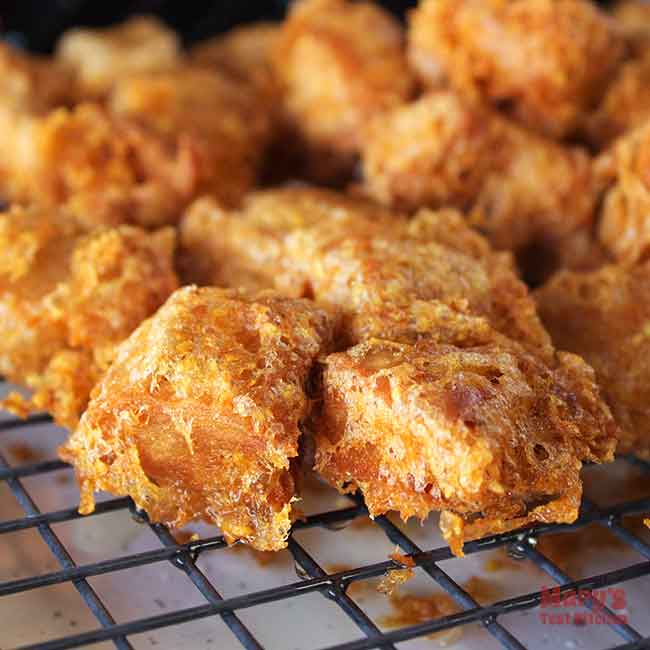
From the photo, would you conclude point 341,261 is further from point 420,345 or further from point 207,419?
point 207,419

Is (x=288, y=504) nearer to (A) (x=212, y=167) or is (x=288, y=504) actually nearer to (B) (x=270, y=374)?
(B) (x=270, y=374)

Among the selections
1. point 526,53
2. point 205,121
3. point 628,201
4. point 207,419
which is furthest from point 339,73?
point 207,419

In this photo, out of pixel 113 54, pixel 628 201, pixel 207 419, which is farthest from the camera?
pixel 113 54

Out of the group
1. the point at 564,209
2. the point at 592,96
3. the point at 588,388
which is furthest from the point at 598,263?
the point at 588,388

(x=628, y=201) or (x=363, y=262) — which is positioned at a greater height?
(x=628, y=201)

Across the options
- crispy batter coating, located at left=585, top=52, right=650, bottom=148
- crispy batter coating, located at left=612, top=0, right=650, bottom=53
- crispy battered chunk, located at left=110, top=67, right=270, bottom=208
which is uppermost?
crispy batter coating, located at left=612, top=0, right=650, bottom=53

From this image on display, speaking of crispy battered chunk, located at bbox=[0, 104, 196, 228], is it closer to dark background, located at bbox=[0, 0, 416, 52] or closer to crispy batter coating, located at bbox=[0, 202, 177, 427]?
crispy batter coating, located at bbox=[0, 202, 177, 427]

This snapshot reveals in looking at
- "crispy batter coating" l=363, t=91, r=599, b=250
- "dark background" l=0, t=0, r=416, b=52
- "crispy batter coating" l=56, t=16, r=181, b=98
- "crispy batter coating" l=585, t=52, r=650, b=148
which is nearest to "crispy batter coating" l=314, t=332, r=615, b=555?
"crispy batter coating" l=363, t=91, r=599, b=250
